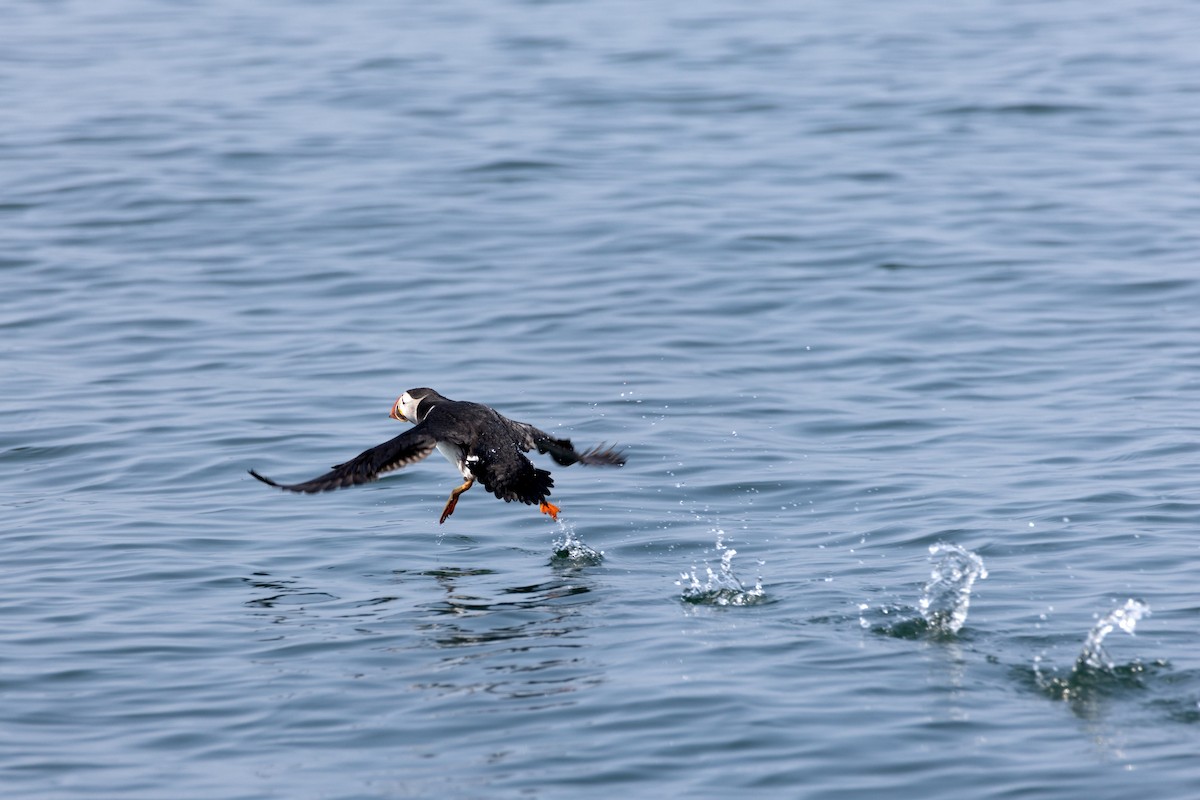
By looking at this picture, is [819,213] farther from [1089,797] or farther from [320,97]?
[1089,797]

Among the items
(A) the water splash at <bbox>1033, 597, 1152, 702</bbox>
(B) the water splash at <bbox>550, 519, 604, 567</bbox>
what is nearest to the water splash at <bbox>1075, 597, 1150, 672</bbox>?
(A) the water splash at <bbox>1033, 597, 1152, 702</bbox>

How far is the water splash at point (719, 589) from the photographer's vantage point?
762 cm

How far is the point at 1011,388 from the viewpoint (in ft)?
36.2

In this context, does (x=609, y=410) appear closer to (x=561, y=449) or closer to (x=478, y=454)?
(x=561, y=449)

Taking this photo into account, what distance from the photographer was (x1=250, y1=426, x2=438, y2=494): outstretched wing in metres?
7.52

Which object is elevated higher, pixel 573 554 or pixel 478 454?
pixel 478 454

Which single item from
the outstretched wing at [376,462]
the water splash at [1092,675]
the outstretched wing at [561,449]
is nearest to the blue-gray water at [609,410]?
the water splash at [1092,675]

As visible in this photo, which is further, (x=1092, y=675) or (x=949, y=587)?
(x=949, y=587)

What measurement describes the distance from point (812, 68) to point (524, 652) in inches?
645

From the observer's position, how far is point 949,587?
7.49m

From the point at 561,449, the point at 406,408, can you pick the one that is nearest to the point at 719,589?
the point at 561,449

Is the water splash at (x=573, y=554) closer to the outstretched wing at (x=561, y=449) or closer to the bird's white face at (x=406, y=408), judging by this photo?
the outstretched wing at (x=561, y=449)

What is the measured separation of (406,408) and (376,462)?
1396 mm

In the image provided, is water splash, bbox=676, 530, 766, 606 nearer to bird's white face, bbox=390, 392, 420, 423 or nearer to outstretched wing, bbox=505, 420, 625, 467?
outstretched wing, bbox=505, 420, 625, 467
